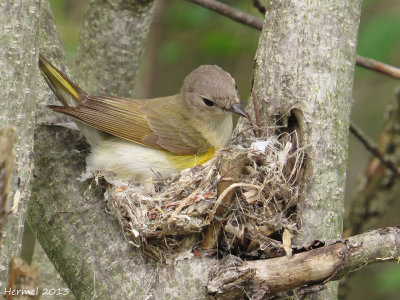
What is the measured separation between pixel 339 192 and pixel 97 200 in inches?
59.0

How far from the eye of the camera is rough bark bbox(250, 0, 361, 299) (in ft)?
13.1

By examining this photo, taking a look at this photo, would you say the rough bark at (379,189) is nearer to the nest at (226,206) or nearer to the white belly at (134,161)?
the nest at (226,206)

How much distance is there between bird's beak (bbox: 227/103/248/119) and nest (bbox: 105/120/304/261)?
20 centimetres

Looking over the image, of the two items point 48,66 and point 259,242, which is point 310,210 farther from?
point 48,66

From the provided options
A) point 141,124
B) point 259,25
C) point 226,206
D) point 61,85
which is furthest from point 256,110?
point 61,85

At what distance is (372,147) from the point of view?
17.7 feet

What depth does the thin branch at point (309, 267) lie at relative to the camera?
3.34 m

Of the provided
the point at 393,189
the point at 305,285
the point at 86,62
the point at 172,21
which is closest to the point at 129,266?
the point at 305,285

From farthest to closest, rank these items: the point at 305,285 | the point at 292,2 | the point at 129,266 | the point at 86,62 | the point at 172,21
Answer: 1. the point at 172,21
2. the point at 86,62
3. the point at 292,2
4. the point at 129,266
5. the point at 305,285

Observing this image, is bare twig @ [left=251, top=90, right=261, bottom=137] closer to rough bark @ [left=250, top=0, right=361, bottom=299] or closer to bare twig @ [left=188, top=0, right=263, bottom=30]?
rough bark @ [left=250, top=0, right=361, bottom=299]

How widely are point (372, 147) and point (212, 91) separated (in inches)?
60.8

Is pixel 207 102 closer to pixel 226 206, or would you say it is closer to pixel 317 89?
pixel 317 89

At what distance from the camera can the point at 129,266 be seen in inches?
146

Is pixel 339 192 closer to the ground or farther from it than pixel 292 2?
closer to the ground
